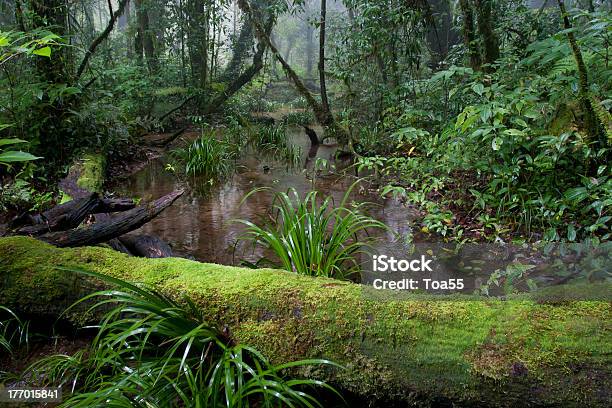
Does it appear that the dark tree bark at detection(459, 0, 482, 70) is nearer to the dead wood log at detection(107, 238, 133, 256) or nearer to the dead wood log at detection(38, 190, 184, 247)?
the dead wood log at detection(38, 190, 184, 247)

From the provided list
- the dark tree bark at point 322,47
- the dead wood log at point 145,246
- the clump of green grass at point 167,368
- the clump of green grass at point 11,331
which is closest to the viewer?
the clump of green grass at point 167,368

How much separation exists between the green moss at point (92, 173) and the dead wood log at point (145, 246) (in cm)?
189

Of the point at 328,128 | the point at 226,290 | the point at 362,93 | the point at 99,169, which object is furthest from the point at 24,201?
the point at 362,93

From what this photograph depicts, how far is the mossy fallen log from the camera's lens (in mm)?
1595

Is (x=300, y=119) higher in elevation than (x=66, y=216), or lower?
higher

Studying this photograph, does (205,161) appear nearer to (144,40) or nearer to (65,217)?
(65,217)

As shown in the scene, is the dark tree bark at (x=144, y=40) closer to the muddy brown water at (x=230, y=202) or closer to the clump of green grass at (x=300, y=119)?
the clump of green grass at (x=300, y=119)

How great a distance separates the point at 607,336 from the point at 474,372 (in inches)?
18.3

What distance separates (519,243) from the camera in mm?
3484

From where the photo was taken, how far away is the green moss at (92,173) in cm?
528

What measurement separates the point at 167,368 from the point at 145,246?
1686mm

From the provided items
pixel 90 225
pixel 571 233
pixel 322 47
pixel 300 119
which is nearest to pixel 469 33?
pixel 571 233

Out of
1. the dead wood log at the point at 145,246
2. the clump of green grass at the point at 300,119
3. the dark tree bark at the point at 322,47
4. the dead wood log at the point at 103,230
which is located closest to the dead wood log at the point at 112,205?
the dead wood log at the point at 145,246

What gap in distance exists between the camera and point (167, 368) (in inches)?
75.7
